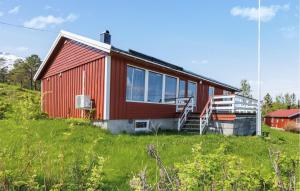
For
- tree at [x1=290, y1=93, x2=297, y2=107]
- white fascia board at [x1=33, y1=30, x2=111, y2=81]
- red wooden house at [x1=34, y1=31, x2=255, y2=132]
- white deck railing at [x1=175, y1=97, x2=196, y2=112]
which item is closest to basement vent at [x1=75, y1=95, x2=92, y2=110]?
red wooden house at [x1=34, y1=31, x2=255, y2=132]

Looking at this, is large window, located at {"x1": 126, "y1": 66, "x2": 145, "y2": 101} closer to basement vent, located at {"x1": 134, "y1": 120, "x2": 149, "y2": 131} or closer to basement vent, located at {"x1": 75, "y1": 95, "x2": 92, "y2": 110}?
basement vent, located at {"x1": 134, "y1": 120, "x2": 149, "y2": 131}

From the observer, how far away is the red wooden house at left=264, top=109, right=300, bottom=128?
48809 millimetres

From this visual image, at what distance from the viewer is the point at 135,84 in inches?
556

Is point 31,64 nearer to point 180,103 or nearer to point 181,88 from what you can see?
point 181,88

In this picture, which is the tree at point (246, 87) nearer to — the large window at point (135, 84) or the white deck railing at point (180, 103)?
the white deck railing at point (180, 103)

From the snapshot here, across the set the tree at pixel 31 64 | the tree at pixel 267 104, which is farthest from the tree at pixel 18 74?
the tree at pixel 267 104

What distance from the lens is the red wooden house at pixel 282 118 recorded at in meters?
48.8

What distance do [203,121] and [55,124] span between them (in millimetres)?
7099

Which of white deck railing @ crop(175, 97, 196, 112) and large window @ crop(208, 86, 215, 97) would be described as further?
large window @ crop(208, 86, 215, 97)

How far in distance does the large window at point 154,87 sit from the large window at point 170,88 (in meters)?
0.65

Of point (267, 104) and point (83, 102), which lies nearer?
point (83, 102)

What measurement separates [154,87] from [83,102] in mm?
3667

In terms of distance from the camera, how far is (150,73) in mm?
15039

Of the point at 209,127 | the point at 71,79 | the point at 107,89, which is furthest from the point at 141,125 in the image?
the point at 71,79
